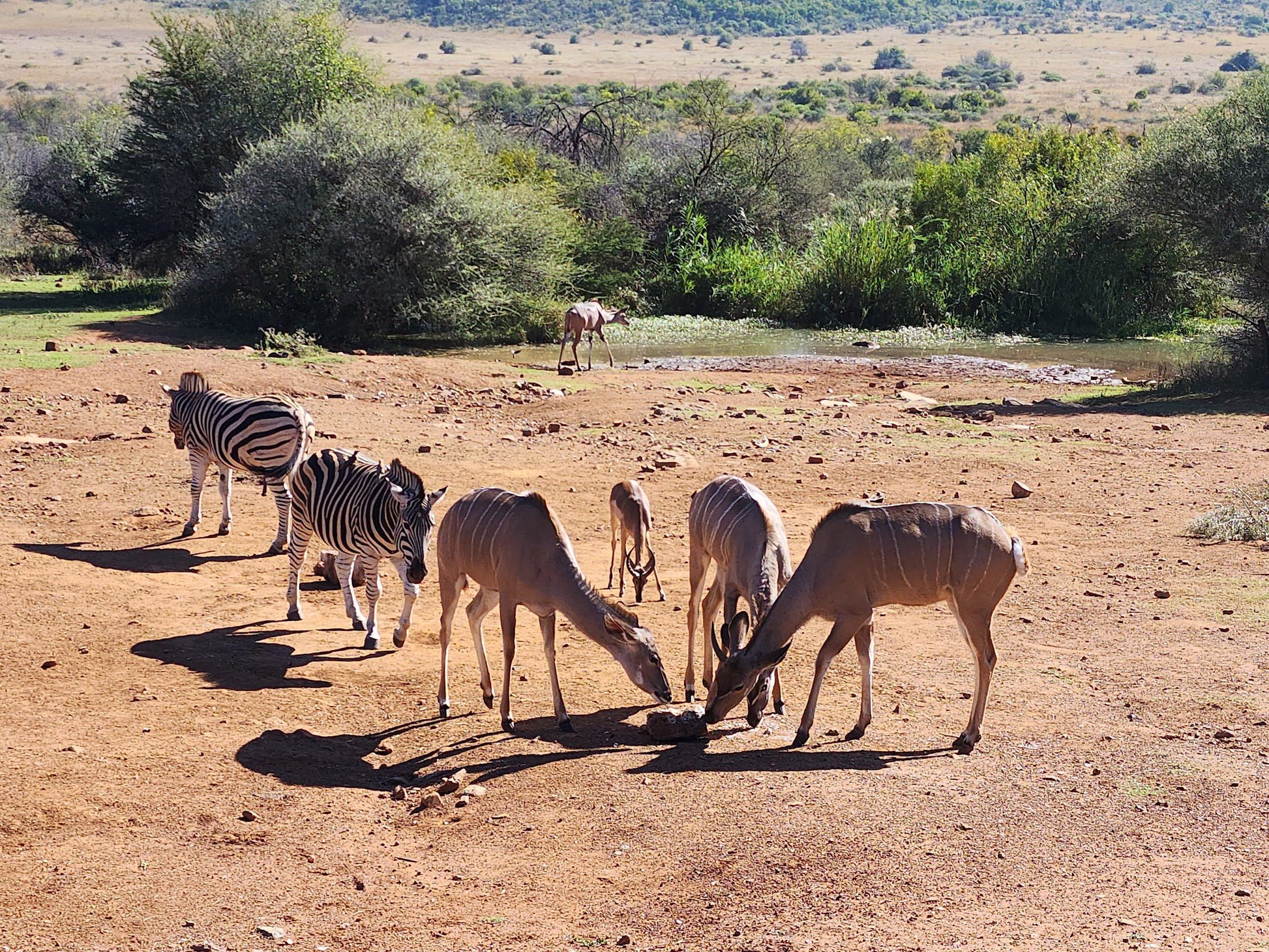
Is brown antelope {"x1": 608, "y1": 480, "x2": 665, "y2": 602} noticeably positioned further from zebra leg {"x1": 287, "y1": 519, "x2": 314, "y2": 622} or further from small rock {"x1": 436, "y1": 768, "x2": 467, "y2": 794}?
small rock {"x1": 436, "y1": 768, "x2": 467, "y2": 794}

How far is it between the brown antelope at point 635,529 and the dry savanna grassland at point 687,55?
79916 mm

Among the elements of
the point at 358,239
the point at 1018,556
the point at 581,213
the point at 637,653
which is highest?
the point at 581,213

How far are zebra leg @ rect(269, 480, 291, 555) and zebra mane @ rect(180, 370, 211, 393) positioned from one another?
1.69 meters

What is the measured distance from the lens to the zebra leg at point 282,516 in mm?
13016

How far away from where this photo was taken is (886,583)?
869 centimetres

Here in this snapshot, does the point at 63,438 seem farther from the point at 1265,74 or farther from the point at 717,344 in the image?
the point at 1265,74

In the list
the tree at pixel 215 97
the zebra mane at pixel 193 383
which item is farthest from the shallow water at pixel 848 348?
the zebra mane at pixel 193 383

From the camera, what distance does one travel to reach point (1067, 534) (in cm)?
1440

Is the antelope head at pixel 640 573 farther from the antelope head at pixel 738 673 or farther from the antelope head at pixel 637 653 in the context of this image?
the antelope head at pixel 738 673

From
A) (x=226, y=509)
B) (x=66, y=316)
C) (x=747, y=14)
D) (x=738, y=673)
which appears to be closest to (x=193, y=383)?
(x=226, y=509)

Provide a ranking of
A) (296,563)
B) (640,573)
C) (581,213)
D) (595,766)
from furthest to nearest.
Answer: (581,213), (640,573), (296,563), (595,766)

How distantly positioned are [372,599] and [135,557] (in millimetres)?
3154

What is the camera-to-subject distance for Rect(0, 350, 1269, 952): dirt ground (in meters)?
6.43

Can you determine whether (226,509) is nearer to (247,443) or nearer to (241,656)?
(247,443)
